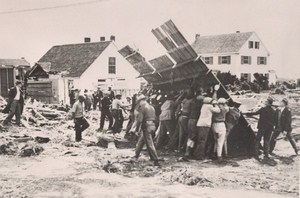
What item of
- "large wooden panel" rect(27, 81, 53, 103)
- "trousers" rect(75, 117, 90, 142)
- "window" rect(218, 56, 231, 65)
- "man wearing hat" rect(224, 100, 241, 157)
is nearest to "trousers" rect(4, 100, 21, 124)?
"trousers" rect(75, 117, 90, 142)

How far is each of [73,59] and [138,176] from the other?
38.9ft

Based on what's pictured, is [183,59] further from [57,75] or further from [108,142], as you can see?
[57,75]

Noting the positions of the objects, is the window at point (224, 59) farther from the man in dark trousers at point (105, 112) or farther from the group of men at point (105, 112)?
the man in dark trousers at point (105, 112)

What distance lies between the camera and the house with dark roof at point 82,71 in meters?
16.6

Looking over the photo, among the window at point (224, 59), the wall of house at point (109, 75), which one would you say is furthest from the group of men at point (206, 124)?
the window at point (224, 59)

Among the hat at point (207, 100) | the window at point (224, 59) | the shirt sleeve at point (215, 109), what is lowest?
the shirt sleeve at point (215, 109)

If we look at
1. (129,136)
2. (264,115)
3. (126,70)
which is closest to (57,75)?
(126,70)

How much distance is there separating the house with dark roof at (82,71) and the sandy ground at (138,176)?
836cm

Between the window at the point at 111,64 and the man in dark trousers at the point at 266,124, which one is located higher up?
the window at the point at 111,64

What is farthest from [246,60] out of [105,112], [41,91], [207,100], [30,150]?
[30,150]

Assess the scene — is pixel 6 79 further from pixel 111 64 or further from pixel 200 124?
pixel 200 124

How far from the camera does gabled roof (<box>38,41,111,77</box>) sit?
17.2 meters

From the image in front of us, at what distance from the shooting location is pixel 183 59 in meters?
8.08

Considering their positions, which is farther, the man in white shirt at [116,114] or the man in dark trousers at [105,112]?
the man in dark trousers at [105,112]
